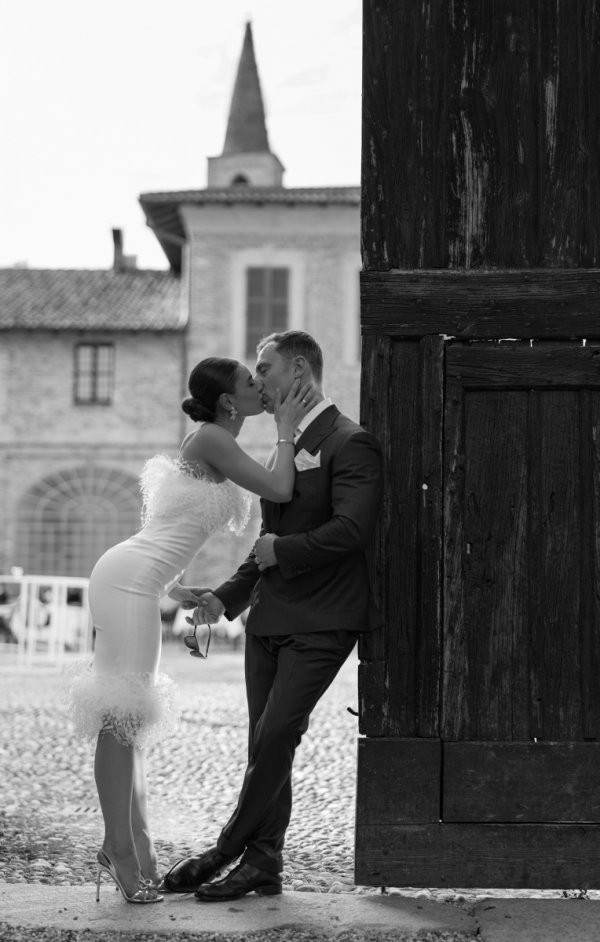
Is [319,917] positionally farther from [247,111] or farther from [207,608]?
[247,111]

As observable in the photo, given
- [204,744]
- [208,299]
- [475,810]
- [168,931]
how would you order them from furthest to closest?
[208,299] < [204,744] < [475,810] < [168,931]

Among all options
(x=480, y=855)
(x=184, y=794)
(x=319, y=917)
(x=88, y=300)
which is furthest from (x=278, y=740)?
(x=88, y=300)

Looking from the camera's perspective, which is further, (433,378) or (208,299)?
(208,299)

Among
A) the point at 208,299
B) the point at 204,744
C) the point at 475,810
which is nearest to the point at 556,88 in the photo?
the point at 475,810

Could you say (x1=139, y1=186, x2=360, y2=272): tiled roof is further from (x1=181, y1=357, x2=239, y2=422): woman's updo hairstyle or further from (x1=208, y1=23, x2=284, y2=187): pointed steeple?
(x1=181, y1=357, x2=239, y2=422): woman's updo hairstyle

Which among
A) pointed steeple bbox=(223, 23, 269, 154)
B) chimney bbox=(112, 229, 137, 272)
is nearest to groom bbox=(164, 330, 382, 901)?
chimney bbox=(112, 229, 137, 272)

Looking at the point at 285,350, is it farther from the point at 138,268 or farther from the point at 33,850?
the point at 138,268

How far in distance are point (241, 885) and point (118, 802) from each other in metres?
0.48

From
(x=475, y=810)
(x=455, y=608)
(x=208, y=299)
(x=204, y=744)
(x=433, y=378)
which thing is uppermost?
(x=208, y=299)

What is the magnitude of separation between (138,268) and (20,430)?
5.92 m

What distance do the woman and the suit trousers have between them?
0.34m

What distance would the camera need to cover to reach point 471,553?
412 centimetres

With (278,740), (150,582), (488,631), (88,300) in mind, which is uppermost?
(88,300)

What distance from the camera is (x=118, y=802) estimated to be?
13.5ft
